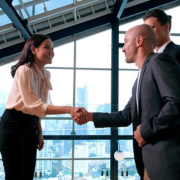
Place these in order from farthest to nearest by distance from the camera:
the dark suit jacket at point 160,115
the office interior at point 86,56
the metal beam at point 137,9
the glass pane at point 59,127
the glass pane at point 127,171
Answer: the metal beam at point 137,9 → the office interior at point 86,56 → the glass pane at point 59,127 → the glass pane at point 127,171 → the dark suit jacket at point 160,115

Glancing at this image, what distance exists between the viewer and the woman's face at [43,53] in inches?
81.7

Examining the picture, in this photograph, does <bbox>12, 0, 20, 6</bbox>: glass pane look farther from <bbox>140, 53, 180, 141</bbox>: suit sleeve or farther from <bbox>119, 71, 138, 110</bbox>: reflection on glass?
<bbox>140, 53, 180, 141</bbox>: suit sleeve

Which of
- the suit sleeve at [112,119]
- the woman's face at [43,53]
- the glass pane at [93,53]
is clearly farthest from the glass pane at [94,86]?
the suit sleeve at [112,119]

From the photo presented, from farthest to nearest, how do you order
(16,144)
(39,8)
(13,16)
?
(39,8) → (13,16) → (16,144)

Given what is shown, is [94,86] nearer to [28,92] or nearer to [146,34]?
[28,92]

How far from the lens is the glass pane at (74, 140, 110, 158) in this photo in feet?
18.3

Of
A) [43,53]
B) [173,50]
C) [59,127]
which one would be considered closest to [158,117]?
[173,50]

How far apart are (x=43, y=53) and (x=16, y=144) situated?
0.80m

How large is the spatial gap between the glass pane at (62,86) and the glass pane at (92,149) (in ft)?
4.43

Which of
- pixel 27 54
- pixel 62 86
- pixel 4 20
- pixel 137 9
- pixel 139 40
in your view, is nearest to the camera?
pixel 139 40

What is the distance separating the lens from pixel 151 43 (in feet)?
4.80

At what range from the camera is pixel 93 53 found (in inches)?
283

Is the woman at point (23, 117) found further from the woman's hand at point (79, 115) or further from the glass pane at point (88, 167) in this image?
the glass pane at point (88, 167)

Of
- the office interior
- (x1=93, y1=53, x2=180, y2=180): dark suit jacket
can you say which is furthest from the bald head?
the office interior
